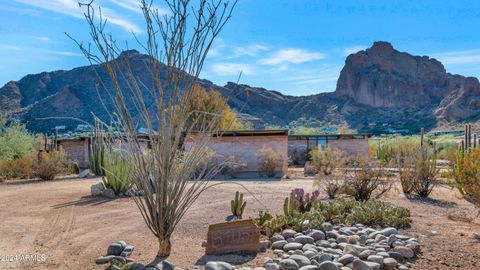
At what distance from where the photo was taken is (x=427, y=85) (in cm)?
8850

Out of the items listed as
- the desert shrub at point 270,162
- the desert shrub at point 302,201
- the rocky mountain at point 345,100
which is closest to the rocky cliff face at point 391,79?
the rocky mountain at point 345,100

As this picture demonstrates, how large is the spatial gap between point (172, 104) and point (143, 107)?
30cm

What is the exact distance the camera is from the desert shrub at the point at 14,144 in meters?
20.3

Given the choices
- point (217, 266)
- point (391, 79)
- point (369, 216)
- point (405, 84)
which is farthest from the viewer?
point (391, 79)

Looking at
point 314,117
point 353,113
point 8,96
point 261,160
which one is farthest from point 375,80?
point 261,160

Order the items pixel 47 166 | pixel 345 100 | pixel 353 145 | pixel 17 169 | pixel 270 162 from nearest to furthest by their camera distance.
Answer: pixel 47 166 < pixel 17 169 < pixel 270 162 < pixel 353 145 < pixel 345 100

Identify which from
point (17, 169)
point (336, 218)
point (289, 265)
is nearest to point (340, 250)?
point (289, 265)

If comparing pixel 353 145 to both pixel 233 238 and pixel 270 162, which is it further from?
pixel 233 238

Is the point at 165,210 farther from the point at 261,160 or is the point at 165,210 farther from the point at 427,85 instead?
the point at 427,85

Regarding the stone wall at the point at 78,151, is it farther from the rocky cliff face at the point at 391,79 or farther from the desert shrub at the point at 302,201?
the rocky cliff face at the point at 391,79

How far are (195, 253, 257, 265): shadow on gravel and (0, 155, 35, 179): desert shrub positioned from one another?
1452cm

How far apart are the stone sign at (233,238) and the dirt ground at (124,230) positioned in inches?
8.1

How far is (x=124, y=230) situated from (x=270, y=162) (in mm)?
12845

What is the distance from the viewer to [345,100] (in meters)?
A: 80.2
